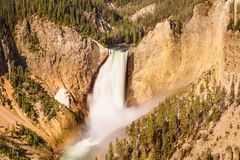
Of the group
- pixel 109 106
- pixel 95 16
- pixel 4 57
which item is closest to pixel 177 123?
pixel 109 106

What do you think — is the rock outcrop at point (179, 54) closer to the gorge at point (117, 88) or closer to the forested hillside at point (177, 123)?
the gorge at point (117, 88)

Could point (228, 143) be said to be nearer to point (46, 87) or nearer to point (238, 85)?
point (238, 85)

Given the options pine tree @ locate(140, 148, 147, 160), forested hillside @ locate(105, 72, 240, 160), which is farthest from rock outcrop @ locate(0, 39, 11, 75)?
pine tree @ locate(140, 148, 147, 160)

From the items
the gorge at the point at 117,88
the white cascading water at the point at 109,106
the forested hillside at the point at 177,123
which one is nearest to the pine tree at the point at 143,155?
the forested hillside at the point at 177,123

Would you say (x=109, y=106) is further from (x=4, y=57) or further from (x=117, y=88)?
(x=4, y=57)

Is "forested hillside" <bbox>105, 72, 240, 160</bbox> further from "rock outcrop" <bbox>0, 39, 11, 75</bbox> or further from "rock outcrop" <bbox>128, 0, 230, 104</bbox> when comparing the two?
"rock outcrop" <bbox>0, 39, 11, 75</bbox>

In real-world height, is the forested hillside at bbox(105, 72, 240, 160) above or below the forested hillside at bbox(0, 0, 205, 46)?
below
